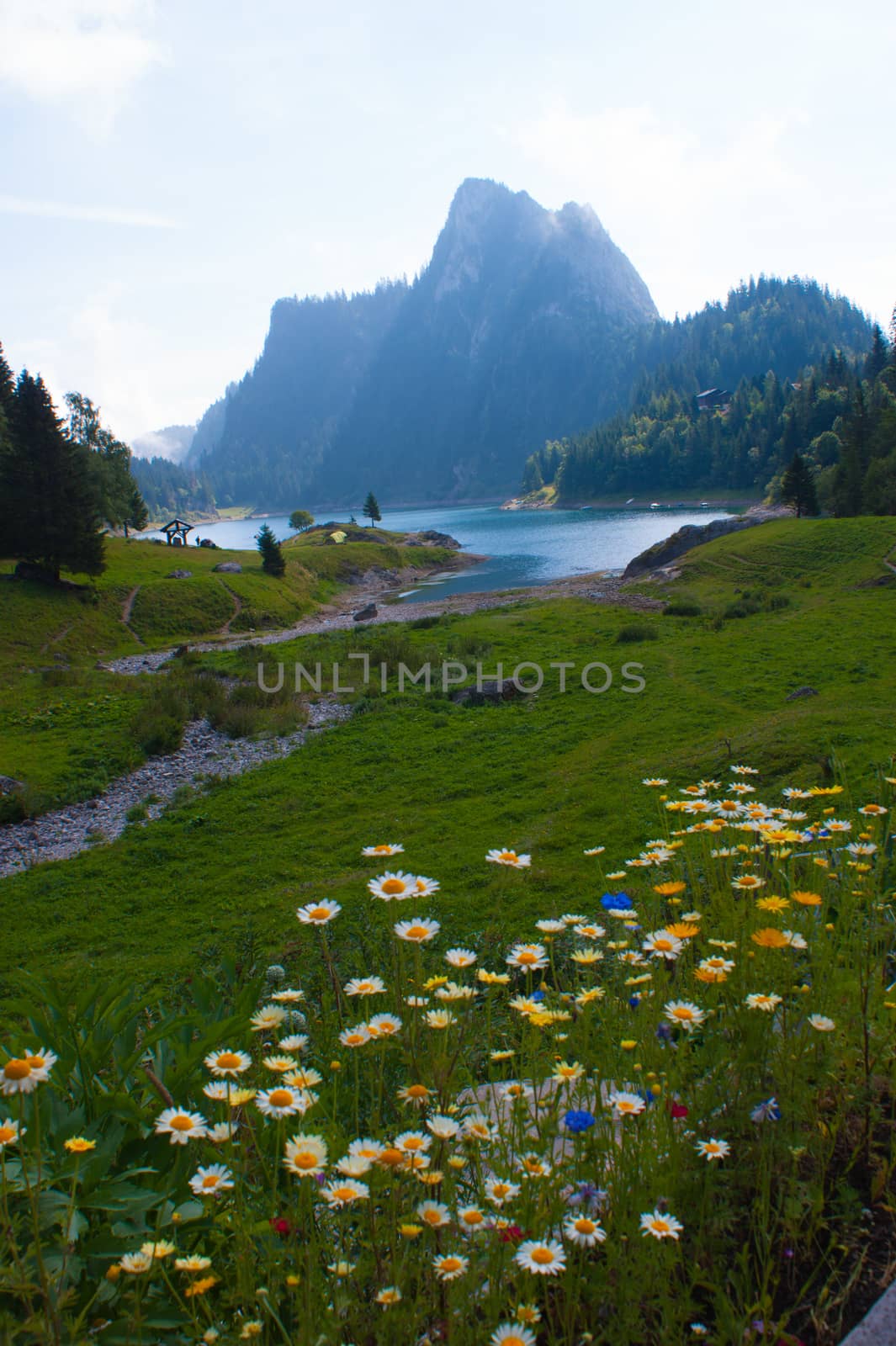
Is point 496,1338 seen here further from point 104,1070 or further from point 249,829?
point 249,829

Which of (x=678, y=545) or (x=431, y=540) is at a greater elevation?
(x=431, y=540)

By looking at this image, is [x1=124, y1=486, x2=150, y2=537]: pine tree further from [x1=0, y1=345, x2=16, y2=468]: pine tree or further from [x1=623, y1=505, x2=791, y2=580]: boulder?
[x1=623, y1=505, x2=791, y2=580]: boulder

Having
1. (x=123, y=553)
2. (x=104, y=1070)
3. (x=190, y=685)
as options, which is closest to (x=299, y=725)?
(x=190, y=685)

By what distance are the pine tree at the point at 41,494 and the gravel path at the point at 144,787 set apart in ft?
85.3

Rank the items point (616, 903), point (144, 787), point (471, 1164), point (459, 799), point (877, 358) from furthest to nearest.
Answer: point (877, 358) → point (144, 787) → point (459, 799) → point (616, 903) → point (471, 1164)

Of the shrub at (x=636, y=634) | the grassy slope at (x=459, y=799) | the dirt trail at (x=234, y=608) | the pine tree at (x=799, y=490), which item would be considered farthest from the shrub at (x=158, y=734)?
the pine tree at (x=799, y=490)

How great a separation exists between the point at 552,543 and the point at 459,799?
82397 millimetres

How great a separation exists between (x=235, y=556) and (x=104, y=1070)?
203ft

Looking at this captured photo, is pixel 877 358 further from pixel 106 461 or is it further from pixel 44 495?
pixel 44 495

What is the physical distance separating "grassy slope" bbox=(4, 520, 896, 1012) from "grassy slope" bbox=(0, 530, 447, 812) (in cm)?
441

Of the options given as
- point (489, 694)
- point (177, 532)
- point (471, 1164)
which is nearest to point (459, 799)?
point (489, 694)

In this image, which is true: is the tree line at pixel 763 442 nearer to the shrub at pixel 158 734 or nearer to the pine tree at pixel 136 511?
the shrub at pixel 158 734

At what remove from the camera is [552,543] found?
3681 inches

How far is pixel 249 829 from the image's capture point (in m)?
14.0
